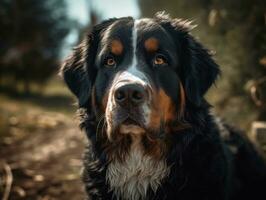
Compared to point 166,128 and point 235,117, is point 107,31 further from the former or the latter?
point 235,117

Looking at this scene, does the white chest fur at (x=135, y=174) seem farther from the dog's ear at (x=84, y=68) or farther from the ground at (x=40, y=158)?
the ground at (x=40, y=158)

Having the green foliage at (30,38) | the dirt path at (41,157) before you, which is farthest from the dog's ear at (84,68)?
the green foliage at (30,38)

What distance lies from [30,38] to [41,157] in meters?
18.0

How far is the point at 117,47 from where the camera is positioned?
14.4ft

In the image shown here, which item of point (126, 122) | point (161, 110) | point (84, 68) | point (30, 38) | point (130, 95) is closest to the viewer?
point (130, 95)

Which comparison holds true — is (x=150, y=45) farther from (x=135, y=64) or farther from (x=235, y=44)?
(x=235, y=44)

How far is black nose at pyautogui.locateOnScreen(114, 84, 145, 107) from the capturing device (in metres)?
3.76

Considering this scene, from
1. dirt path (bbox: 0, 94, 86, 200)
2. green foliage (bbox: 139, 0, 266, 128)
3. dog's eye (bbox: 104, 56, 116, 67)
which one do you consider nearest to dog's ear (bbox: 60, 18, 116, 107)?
dog's eye (bbox: 104, 56, 116, 67)

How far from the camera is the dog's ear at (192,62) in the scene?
4496 mm

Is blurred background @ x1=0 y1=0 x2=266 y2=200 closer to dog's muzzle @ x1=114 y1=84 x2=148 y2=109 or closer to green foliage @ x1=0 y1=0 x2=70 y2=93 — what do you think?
dog's muzzle @ x1=114 y1=84 x2=148 y2=109

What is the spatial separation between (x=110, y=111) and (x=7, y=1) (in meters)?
21.1

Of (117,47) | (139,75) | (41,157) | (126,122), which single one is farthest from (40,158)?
(139,75)

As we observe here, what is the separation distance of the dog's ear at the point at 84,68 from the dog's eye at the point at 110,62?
258mm

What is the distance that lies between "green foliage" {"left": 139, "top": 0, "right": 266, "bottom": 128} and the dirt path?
2.38 m
